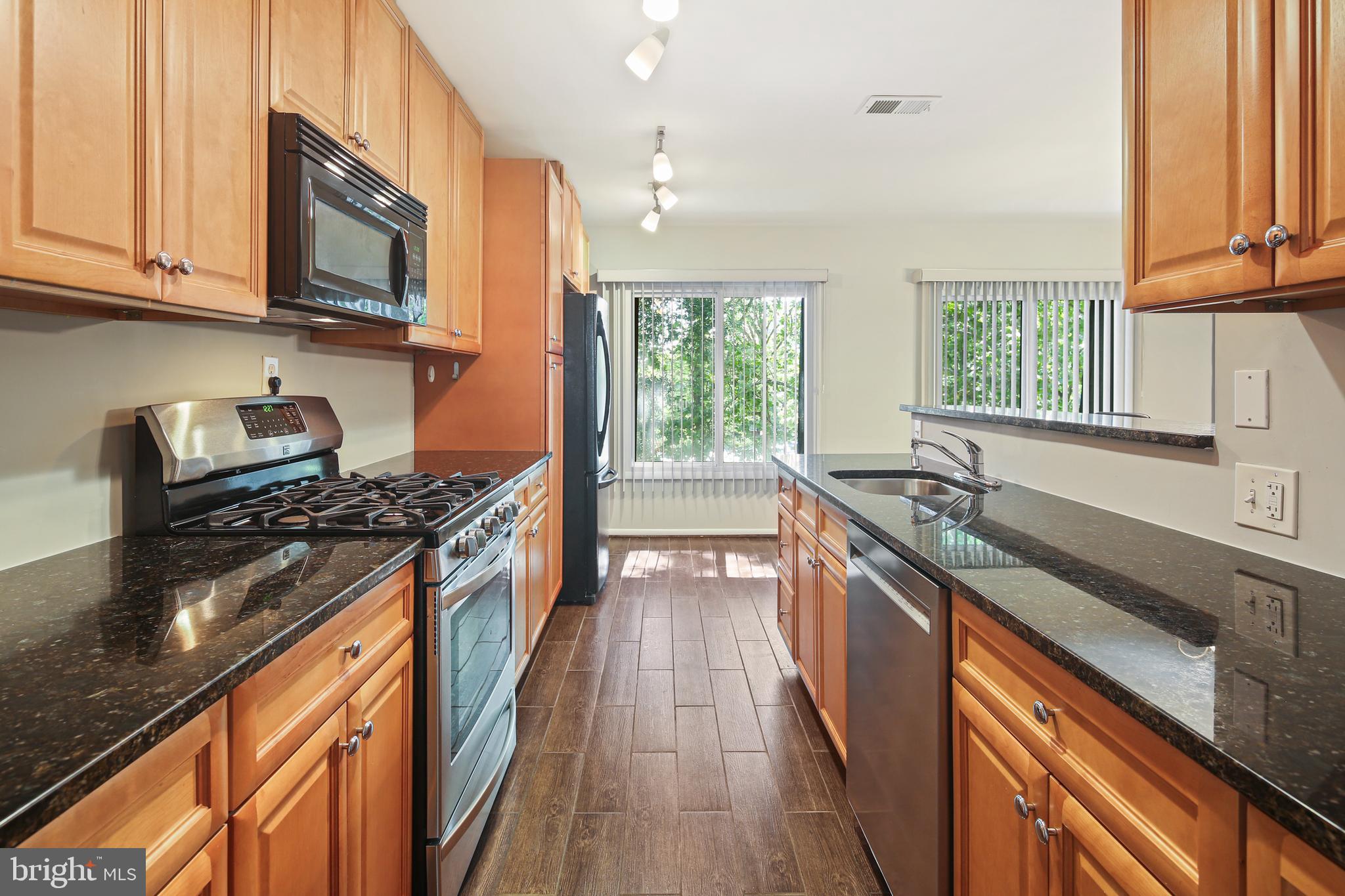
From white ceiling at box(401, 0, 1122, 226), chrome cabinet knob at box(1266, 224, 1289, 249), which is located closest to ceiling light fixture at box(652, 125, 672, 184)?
white ceiling at box(401, 0, 1122, 226)

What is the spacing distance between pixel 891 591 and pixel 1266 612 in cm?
63

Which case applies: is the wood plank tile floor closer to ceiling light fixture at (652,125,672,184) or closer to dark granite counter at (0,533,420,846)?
dark granite counter at (0,533,420,846)

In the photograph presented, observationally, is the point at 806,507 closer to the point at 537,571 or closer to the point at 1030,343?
the point at 537,571

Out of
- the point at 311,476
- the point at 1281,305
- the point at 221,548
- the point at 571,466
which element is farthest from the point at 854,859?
the point at 571,466

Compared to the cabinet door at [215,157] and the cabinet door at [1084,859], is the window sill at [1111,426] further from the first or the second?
the cabinet door at [215,157]

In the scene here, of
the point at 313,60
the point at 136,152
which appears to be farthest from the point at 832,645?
the point at 313,60

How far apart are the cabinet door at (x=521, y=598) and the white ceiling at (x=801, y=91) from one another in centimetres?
181

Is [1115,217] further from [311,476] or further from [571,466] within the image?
[311,476]

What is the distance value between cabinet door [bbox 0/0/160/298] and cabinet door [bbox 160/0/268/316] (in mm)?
46

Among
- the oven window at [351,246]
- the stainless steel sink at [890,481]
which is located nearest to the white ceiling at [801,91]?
the oven window at [351,246]

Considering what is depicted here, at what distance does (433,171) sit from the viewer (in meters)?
2.54

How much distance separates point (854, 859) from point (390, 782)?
1.16 meters

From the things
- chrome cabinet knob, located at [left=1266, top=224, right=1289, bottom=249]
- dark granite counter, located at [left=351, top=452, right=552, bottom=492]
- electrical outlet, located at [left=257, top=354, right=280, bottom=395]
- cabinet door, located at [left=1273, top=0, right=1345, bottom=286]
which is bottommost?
dark granite counter, located at [left=351, top=452, right=552, bottom=492]

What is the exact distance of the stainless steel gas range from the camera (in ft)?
4.78
